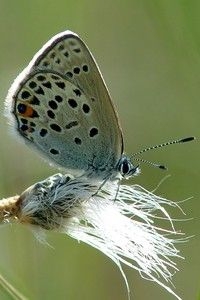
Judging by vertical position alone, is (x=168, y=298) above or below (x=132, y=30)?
below

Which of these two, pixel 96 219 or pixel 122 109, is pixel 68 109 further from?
pixel 122 109

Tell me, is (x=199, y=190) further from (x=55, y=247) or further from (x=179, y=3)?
(x=179, y=3)

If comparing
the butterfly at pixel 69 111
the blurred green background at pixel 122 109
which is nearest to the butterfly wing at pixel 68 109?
the butterfly at pixel 69 111

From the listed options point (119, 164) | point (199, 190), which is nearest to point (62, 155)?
point (119, 164)

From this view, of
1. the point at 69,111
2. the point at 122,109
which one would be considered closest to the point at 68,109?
the point at 69,111

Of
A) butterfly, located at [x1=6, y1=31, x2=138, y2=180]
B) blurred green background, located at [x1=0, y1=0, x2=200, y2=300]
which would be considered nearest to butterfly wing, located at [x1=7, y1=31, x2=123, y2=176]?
butterfly, located at [x1=6, y1=31, x2=138, y2=180]

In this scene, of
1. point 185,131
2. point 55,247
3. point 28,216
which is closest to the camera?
point 28,216

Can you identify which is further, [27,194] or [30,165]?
[30,165]
